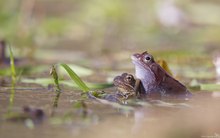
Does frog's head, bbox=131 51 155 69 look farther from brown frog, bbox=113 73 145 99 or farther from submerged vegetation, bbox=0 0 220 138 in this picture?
submerged vegetation, bbox=0 0 220 138

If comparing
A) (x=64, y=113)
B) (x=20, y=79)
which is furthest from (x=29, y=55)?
(x=64, y=113)

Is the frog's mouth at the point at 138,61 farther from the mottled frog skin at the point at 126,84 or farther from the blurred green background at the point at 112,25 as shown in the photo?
the blurred green background at the point at 112,25

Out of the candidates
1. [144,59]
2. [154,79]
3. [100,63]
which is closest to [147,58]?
[144,59]

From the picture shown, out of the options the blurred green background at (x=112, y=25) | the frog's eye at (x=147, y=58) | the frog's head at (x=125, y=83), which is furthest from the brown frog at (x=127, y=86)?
the blurred green background at (x=112, y=25)

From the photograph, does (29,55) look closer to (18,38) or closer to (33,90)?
(18,38)

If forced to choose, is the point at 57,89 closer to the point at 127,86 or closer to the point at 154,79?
the point at 127,86

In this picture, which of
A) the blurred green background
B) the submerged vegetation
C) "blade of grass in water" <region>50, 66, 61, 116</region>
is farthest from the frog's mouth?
the blurred green background

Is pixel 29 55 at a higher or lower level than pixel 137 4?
lower

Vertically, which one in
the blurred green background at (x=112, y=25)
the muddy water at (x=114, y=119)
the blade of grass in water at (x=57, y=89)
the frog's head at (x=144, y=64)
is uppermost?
the blurred green background at (x=112, y=25)
